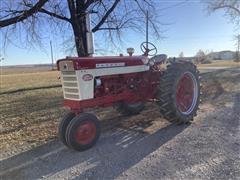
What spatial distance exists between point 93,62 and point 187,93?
2446 millimetres

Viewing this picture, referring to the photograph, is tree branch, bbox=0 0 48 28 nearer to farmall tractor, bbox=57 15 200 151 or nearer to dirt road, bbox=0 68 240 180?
farmall tractor, bbox=57 15 200 151

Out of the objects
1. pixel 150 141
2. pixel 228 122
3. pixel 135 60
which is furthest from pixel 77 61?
pixel 228 122

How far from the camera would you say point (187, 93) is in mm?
6039

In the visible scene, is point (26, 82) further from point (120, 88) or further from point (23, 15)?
point (120, 88)

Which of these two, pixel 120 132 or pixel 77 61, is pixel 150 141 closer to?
pixel 120 132

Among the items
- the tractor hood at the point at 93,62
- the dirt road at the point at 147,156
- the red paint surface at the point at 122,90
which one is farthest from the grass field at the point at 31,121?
the tractor hood at the point at 93,62

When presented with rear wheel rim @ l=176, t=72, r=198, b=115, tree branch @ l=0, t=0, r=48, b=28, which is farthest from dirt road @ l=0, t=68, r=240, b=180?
tree branch @ l=0, t=0, r=48, b=28

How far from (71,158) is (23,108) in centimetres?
488

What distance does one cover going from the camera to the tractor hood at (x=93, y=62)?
4426mm

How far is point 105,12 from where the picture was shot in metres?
10.3

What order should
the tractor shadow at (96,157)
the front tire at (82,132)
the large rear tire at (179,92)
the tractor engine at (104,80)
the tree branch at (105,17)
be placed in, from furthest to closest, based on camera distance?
the tree branch at (105,17) → the large rear tire at (179,92) → the tractor engine at (104,80) → the front tire at (82,132) → the tractor shadow at (96,157)

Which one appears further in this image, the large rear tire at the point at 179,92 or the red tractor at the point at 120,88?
the large rear tire at the point at 179,92

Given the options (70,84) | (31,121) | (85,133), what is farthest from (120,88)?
(31,121)

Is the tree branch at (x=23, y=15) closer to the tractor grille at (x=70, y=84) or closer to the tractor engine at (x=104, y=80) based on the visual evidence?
the tractor engine at (x=104, y=80)
